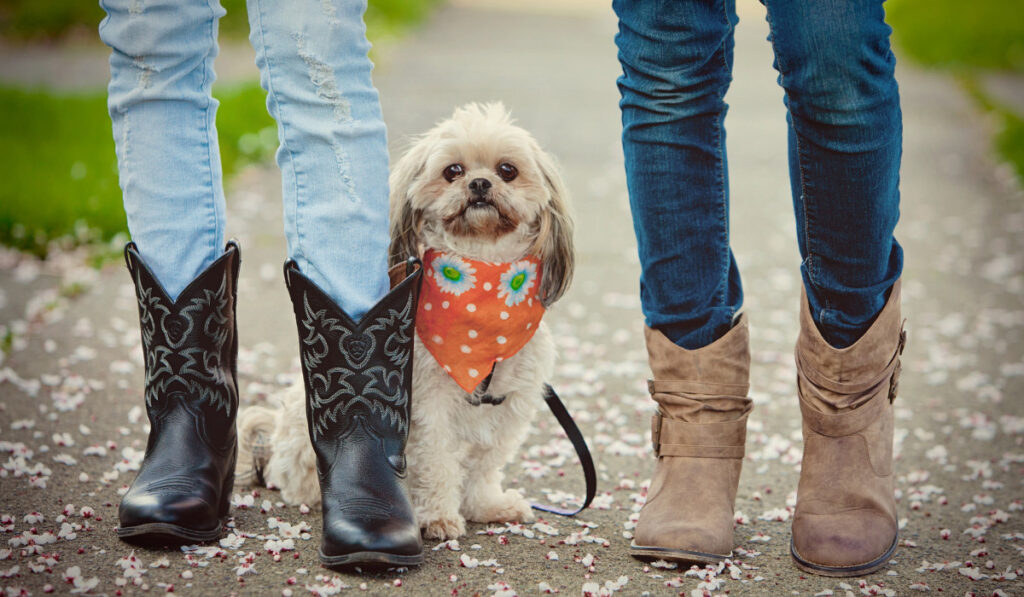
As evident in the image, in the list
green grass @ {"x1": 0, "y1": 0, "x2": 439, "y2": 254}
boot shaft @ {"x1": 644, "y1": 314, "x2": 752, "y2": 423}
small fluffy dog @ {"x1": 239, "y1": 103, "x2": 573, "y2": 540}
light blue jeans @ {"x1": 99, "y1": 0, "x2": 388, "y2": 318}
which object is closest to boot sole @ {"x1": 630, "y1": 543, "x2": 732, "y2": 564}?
boot shaft @ {"x1": 644, "y1": 314, "x2": 752, "y2": 423}

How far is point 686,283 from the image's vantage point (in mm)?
2172

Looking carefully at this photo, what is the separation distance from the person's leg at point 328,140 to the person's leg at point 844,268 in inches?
33.4

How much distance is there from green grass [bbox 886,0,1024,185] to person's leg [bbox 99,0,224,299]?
9.45m

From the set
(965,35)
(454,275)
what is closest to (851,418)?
(454,275)

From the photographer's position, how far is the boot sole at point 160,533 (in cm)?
196

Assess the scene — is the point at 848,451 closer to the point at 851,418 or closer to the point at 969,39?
the point at 851,418

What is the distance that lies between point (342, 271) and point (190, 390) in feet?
1.42

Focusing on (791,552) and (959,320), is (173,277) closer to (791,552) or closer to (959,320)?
(791,552)

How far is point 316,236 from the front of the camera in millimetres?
2012

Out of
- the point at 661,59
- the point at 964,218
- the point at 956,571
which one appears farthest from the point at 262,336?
the point at 964,218

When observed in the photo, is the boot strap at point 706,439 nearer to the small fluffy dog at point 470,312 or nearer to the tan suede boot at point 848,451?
the tan suede boot at point 848,451

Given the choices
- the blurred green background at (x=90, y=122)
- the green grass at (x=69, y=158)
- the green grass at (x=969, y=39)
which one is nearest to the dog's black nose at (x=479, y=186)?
the green grass at (x=69, y=158)

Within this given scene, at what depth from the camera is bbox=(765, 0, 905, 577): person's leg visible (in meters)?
1.87

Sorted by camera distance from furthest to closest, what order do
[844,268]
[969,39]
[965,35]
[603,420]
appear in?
[965,35], [969,39], [603,420], [844,268]
